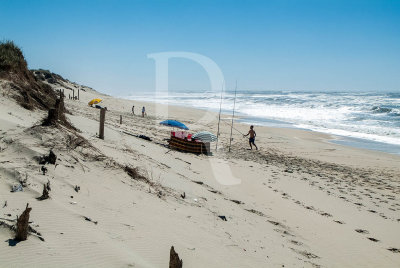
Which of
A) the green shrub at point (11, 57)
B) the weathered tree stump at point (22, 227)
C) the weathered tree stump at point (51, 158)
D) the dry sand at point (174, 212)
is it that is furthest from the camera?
the green shrub at point (11, 57)

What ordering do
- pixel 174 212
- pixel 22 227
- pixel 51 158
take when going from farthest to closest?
pixel 174 212, pixel 51 158, pixel 22 227

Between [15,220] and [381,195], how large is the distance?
11227mm

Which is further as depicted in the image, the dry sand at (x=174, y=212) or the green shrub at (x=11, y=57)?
the green shrub at (x=11, y=57)

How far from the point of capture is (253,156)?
15.0m

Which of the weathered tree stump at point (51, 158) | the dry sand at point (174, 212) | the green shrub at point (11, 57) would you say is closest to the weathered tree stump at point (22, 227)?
the dry sand at point (174, 212)

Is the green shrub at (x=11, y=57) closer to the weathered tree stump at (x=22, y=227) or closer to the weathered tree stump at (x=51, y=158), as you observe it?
the weathered tree stump at (x=51, y=158)

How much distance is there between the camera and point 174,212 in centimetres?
553

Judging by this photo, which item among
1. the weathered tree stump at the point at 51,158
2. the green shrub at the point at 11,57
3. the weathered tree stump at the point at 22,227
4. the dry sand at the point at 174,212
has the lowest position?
the dry sand at the point at 174,212

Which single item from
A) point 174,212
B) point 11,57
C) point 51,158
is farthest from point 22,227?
point 11,57

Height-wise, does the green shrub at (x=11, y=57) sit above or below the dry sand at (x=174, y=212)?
above

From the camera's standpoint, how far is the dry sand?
3641mm

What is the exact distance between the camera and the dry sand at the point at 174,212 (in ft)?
11.9

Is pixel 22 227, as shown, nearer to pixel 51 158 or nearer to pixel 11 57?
pixel 51 158

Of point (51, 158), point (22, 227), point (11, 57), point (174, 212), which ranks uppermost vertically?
point (11, 57)
